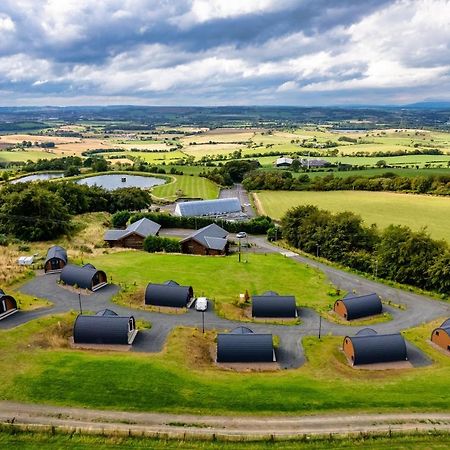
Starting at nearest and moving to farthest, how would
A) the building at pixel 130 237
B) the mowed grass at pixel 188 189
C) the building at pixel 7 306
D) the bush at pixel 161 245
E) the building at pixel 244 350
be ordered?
the building at pixel 244 350 < the building at pixel 7 306 < the bush at pixel 161 245 < the building at pixel 130 237 < the mowed grass at pixel 188 189

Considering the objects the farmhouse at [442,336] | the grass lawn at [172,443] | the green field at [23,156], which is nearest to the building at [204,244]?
the farmhouse at [442,336]

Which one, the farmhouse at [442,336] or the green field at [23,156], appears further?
the green field at [23,156]

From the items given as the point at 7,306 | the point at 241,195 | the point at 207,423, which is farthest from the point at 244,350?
the point at 241,195

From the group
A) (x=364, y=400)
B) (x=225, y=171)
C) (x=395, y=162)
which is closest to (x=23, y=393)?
(x=364, y=400)

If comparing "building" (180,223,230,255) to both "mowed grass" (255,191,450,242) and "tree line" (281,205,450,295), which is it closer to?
"tree line" (281,205,450,295)

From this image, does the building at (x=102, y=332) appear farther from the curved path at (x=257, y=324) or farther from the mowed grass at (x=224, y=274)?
the mowed grass at (x=224, y=274)

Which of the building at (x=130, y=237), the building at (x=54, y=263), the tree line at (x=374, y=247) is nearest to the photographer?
the tree line at (x=374, y=247)

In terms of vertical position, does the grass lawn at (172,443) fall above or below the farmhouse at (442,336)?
above
